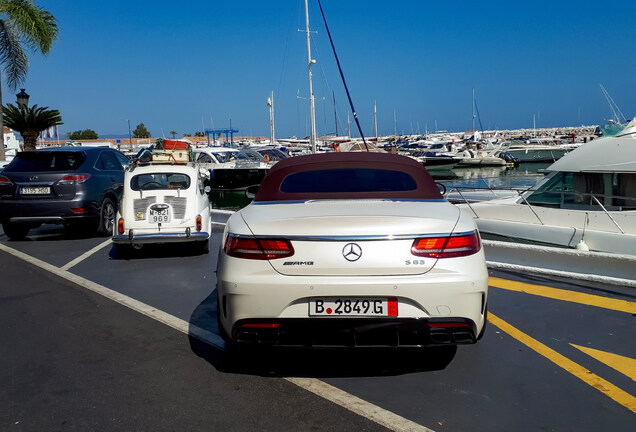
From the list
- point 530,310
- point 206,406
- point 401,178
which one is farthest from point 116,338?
point 530,310

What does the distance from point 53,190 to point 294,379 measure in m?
8.68

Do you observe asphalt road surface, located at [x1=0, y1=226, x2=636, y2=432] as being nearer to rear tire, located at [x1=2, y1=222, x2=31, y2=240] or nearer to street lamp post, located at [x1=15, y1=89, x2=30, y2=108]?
rear tire, located at [x1=2, y1=222, x2=31, y2=240]

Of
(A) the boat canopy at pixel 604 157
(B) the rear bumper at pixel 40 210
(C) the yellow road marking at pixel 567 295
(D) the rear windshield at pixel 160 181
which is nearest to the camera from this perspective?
(C) the yellow road marking at pixel 567 295

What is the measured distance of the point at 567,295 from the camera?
6.39 meters

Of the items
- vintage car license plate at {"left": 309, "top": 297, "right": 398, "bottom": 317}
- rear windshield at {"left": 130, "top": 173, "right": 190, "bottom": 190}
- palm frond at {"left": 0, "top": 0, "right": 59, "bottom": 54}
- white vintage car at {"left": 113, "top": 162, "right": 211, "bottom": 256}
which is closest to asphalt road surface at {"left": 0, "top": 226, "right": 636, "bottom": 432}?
vintage car license plate at {"left": 309, "top": 297, "right": 398, "bottom": 317}

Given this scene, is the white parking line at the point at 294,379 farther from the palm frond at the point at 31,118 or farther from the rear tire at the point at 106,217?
the palm frond at the point at 31,118

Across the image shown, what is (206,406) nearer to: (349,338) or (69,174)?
(349,338)

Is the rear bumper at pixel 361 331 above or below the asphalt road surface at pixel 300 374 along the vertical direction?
above

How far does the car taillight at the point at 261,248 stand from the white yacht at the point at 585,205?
780cm

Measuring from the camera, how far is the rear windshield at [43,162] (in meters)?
11.4

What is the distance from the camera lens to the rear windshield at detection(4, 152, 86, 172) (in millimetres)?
11398

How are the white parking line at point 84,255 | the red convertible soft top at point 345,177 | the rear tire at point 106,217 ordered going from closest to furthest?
the red convertible soft top at point 345,177 < the white parking line at point 84,255 < the rear tire at point 106,217

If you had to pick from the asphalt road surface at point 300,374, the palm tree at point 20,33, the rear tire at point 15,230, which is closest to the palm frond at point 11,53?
the palm tree at point 20,33

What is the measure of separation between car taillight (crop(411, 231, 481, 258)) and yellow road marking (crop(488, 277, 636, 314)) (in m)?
2.88
